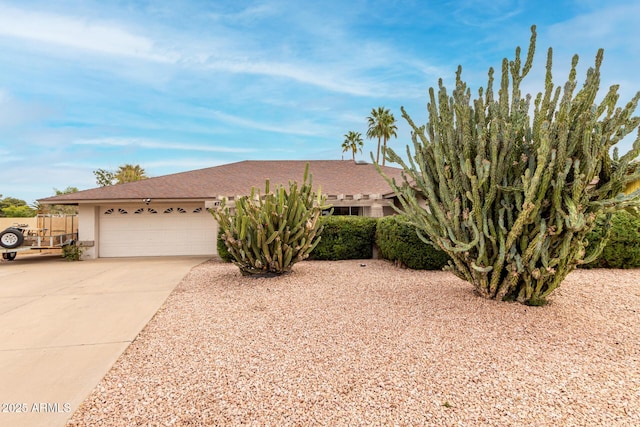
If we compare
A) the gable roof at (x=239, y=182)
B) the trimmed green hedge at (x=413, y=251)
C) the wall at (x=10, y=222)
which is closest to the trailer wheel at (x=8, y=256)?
the gable roof at (x=239, y=182)

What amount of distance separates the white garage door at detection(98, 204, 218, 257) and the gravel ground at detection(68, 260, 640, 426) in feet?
30.7

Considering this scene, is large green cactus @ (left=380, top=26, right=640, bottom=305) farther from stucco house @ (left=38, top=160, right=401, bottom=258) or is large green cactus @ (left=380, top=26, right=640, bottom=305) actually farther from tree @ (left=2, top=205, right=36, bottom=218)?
tree @ (left=2, top=205, right=36, bottom=218)

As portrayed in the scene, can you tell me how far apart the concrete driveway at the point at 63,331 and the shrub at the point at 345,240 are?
461 centimetres

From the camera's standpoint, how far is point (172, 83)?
43.0 ft

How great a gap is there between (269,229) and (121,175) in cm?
3142

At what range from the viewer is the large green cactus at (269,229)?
8.02 metres

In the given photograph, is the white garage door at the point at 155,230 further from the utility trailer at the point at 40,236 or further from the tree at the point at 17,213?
the tree at the point at 17,213

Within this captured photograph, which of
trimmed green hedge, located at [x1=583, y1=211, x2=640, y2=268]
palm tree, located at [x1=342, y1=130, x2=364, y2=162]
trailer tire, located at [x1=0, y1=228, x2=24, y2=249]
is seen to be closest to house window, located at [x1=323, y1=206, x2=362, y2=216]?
trimmed green hedge, located at [x1=583, y1=211, x2=640, y2=268]

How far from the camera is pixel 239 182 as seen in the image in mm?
16578

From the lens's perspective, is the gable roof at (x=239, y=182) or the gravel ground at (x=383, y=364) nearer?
the gravel ground at (x=383, y=364)

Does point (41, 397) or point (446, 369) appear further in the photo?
point (446, 369)

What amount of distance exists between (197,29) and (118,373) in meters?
9.67

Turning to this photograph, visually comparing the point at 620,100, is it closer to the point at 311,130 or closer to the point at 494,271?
the point at 494,271

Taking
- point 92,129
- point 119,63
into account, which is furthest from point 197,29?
point 92,129
